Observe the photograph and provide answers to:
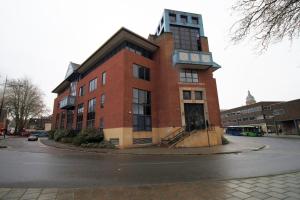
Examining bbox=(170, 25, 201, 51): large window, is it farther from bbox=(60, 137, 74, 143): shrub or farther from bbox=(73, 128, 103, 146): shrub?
bbox=(60, 137, 74, 143): shrub

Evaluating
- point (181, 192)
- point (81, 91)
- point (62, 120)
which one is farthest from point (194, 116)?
point (62, 120)

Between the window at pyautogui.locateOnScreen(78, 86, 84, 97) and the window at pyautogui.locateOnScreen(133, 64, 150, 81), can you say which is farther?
the window at pyautogui.locateOnScreen(78, 86, 84, 97)

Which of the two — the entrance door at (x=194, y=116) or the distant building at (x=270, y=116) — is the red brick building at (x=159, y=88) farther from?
the distant building at (x=270, y=116)

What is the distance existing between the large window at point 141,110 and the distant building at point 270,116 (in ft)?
138

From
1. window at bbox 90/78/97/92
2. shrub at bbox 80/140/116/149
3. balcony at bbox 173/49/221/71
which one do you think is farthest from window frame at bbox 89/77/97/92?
balcony at bbox 173/49/221/71

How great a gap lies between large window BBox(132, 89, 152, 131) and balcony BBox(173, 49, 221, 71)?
589 cm

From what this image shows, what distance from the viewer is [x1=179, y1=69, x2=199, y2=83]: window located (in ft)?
85.5

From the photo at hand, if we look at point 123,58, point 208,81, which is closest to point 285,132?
point 208,81

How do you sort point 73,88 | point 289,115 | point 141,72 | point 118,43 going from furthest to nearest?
point 289,115, point 73,88, point 118,43, point 141,72

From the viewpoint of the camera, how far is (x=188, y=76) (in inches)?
1043

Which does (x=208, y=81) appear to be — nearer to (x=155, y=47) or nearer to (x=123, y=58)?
(x=155, y=47)

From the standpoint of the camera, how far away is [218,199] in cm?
476

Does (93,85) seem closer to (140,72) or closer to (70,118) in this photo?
(140,72)

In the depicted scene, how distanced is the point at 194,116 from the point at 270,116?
52063 mm
